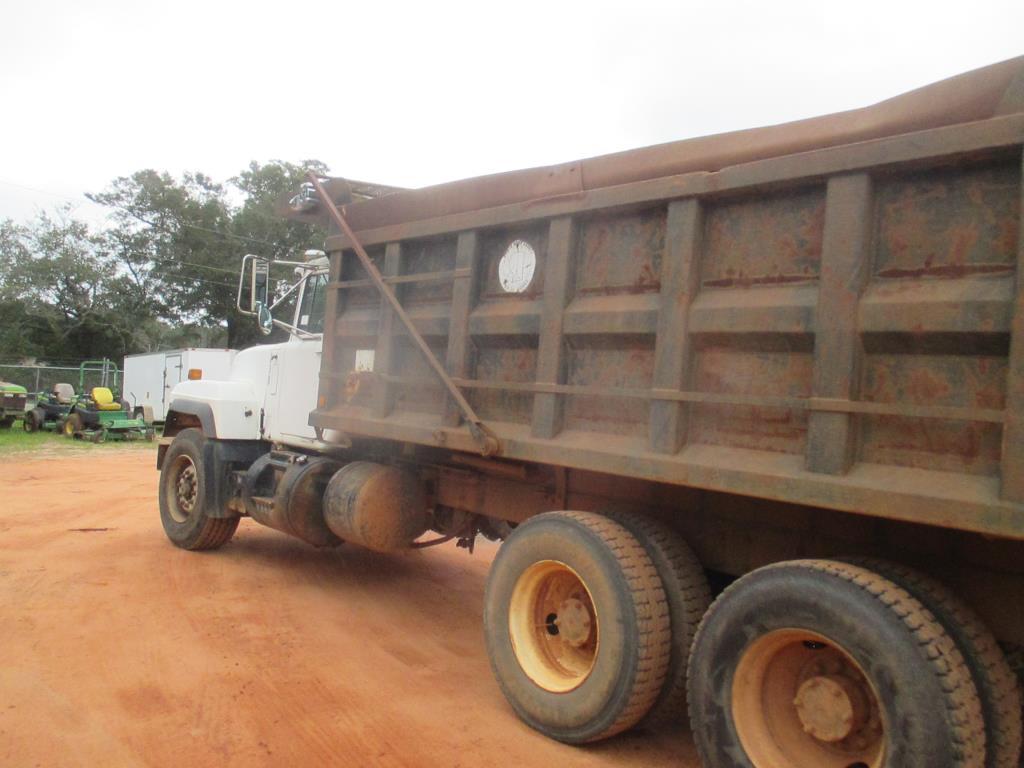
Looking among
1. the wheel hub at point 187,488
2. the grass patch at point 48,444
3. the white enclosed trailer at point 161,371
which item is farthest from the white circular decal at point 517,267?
the white enclosed trailer at point 161,371

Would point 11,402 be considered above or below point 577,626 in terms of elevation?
below

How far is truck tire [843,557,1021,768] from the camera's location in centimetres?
250

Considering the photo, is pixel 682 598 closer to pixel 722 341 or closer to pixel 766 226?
pixel 722 341

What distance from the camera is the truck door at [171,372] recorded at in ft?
74.1

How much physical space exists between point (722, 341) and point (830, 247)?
1.83 ft

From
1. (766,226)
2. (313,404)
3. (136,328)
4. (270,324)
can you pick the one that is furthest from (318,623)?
(136,328)

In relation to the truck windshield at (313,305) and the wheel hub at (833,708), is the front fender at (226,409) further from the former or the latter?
the wheel hub at (833,708)

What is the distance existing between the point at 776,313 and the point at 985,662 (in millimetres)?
1360

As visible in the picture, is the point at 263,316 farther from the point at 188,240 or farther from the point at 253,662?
the point at 188,240

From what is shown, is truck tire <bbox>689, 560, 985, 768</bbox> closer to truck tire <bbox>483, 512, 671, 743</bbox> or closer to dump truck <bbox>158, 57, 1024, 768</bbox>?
dump truck <bbox>158, 57, 1024, 768</bbox>

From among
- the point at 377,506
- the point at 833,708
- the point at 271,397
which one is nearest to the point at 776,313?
the point at 833,708

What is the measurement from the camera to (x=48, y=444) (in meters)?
18.9

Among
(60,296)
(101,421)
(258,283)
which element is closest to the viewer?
(258,283)

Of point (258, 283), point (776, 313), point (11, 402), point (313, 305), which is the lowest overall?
point (11, 402)
